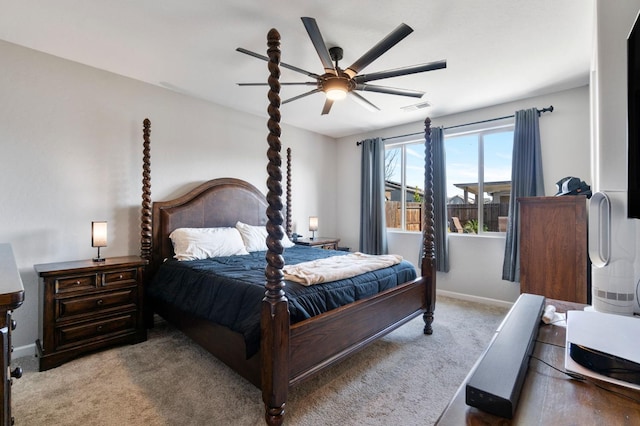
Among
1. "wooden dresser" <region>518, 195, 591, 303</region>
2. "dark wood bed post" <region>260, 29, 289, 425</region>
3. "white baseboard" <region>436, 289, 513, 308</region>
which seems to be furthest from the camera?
"white baseboard" <region>436, 289, 513, 308</region>

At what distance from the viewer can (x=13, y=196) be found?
2.64m

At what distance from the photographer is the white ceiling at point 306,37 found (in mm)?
2168

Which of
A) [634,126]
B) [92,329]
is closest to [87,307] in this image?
[92,329]

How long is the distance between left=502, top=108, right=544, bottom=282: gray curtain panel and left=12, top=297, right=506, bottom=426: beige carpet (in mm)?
1495

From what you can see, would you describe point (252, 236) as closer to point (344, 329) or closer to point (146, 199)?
point (146, 199)

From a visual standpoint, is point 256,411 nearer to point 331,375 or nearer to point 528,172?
point 331,375

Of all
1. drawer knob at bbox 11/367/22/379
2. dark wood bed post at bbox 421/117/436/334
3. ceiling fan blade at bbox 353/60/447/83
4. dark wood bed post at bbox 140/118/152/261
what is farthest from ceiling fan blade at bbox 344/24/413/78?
drawer knob at bbox 11/367/22/379

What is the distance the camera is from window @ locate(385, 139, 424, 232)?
5.12 metres

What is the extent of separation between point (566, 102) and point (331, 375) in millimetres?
4113

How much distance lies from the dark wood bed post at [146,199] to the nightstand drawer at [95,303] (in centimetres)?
49

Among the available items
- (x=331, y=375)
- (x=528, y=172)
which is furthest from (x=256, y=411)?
(x=528, y=172)

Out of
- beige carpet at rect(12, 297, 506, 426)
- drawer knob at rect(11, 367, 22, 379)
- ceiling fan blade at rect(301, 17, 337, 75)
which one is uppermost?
ceiling fan blade at rect(301, 17, 337, 75)

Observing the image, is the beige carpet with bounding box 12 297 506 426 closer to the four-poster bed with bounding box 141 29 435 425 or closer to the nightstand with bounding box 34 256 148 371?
the nightstand with bounding box 34 256 148 371

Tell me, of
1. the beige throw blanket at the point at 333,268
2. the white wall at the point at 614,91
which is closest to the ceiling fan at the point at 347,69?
the white wall at the point at 614,91
